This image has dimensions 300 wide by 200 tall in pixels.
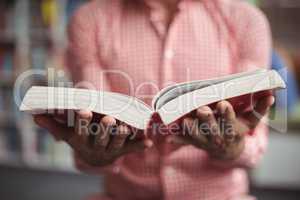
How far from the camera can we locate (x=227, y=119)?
627 mm

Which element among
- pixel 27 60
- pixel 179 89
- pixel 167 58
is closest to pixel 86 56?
pixel 167 58

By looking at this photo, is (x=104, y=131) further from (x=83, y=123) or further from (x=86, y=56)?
(x=86, y=56)

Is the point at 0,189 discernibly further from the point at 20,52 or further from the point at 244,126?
the point at 244,126

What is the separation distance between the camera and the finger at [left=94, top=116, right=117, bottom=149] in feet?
1.93

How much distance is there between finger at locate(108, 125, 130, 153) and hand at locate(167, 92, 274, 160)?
0.09 metres

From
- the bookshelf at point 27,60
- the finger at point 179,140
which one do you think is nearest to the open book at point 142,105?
the finger at point 179,140

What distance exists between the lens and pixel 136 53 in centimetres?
78

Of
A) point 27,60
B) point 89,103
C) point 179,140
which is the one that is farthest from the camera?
point 27,60

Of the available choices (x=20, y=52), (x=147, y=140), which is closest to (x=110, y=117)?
(x=147, y=140)

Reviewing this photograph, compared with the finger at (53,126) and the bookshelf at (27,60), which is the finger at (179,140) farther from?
the bookshelf at (27,60)

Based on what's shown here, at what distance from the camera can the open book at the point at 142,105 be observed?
58 cm

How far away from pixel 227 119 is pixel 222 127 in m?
0.02

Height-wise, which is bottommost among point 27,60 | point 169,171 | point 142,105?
point 169,171

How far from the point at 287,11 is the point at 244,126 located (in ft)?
6.89
